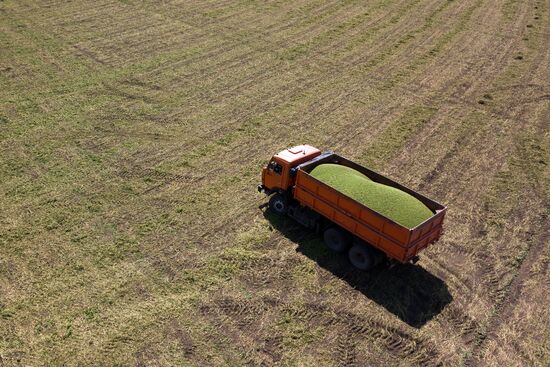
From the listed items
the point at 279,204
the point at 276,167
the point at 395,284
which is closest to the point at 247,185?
the point at 279,204

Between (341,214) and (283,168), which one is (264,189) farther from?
(341,214)

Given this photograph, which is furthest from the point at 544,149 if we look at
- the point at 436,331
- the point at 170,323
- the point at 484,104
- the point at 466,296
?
the point at 170,323

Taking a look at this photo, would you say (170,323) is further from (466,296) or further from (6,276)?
(466,296)

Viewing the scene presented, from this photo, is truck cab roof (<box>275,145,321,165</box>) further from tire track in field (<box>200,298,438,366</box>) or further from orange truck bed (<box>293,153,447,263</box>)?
tire track in field (<box>200,298,438,366</box>)

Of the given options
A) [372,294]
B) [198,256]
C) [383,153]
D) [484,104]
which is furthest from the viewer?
[484,104]

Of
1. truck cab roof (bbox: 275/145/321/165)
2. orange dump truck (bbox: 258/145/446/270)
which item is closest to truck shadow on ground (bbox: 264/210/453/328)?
orange dump truck (bbox: 258/145/446/270)
